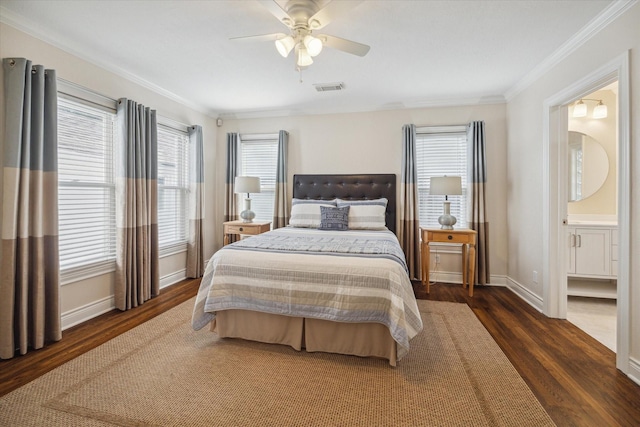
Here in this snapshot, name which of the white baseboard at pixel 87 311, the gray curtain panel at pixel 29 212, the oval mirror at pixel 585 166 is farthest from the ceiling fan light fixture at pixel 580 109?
the white baseboard at pixel 87 311

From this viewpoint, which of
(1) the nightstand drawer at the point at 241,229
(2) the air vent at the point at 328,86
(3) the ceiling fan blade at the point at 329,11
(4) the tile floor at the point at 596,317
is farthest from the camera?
(1) the nightstand drawer at the point at 241,229

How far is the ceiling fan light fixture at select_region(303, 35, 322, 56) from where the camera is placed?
1956 mm

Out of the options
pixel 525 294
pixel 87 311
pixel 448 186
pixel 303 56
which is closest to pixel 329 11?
pixel 303 56

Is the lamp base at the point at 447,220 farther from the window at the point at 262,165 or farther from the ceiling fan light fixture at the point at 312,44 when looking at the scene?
the ceiling fan light fixture at the point at 312,44

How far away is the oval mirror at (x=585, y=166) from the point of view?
3842 mm

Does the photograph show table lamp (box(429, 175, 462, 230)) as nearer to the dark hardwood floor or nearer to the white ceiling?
the dark hardwood floor

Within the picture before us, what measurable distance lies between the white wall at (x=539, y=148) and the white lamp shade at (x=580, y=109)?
0.82 metres

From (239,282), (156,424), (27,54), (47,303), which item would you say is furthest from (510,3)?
(47,303)

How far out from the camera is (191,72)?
3.24 m

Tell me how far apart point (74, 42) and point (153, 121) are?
97cm

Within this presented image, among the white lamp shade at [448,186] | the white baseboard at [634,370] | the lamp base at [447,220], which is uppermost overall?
the white lamp shade at [448,186]

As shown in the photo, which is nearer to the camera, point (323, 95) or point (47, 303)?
point (47, 303)

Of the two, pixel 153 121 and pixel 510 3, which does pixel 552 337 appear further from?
pixel 153 121

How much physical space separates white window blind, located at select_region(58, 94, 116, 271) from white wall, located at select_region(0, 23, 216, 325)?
0.21 metres
